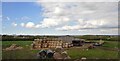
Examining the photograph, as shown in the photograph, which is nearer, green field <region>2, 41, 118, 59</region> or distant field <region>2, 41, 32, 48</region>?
green field <region>2, 41, 118, 59</region>

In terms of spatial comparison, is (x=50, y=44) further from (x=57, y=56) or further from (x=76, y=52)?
(x=76, y=52)

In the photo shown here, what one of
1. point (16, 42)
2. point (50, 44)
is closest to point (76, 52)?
point (50, 44)

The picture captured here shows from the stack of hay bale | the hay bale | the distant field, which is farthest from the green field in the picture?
the hay bale

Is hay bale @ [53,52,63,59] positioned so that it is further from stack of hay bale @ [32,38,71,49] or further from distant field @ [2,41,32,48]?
distant field @ [2,41,32,48]

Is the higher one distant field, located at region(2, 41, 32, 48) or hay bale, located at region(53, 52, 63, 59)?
distant field, located at region(2, 41, 32, 48)

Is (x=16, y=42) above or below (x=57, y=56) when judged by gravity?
above

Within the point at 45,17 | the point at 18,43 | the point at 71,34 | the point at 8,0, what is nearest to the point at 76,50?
the point at 71,34

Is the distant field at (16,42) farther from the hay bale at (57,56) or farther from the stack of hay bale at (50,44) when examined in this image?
the hay bale at (57,56)

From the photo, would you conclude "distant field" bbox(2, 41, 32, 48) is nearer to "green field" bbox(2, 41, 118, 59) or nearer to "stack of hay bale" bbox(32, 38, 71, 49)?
"green field" bbox(2, 41, 118, 59)

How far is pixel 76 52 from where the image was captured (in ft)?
19.0

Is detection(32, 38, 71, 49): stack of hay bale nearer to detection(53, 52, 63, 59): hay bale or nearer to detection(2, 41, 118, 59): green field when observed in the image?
detection(2, 41, 118, 59): green field

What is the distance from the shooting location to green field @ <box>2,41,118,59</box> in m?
5.72

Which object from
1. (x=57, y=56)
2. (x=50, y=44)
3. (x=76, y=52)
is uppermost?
(x=50, y=44)

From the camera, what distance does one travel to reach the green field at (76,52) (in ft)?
18.8
